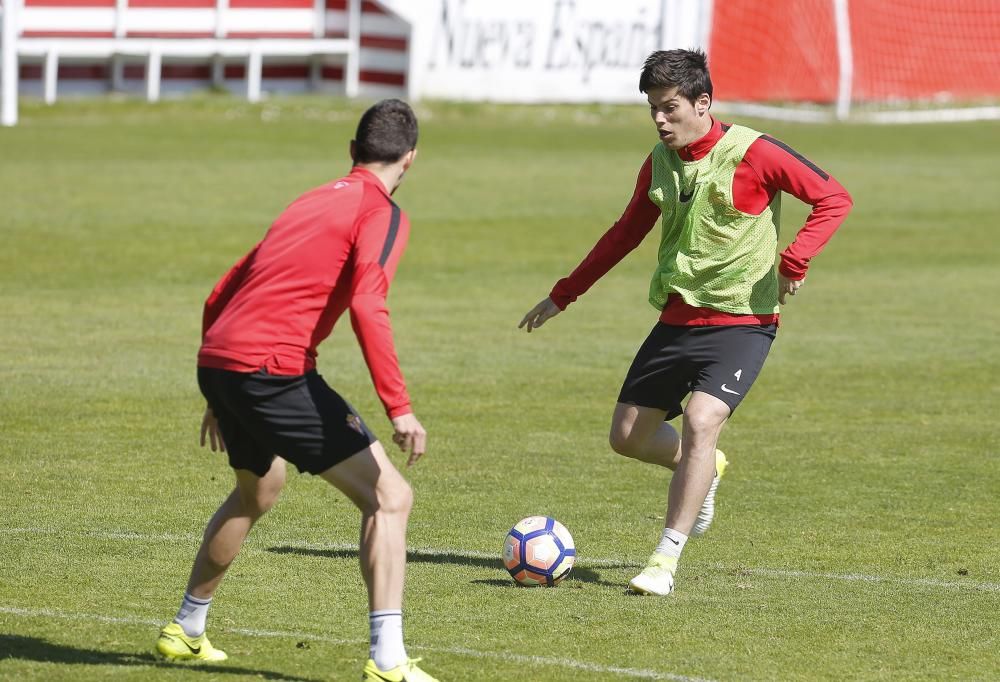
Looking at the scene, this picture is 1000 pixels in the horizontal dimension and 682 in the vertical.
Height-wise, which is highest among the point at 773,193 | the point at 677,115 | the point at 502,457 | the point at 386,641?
the point at 677,115

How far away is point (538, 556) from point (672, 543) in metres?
0.58

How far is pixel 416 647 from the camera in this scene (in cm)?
656

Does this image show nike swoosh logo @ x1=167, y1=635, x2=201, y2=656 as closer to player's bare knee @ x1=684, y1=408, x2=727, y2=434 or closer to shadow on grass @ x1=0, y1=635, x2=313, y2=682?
shadow on grass @ x1=0, y1=635, x2=313, y2=682

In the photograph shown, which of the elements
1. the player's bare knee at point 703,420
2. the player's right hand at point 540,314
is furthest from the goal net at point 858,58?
the player's bare knee at point 703,420

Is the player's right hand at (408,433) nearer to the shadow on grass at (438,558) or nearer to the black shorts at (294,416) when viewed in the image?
the black shorts at (294,416)

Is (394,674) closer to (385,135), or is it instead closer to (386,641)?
(386,641)

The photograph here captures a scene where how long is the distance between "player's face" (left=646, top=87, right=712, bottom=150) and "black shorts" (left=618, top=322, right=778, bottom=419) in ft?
2.84

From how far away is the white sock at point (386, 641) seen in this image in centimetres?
587

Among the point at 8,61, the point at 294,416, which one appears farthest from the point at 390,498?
the point at 8,61

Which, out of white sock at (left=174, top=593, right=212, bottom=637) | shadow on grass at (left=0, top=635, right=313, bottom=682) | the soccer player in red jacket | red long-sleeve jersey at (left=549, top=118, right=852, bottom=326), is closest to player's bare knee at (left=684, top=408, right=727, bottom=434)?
red long-sleeve jersey at (left=549, top=118, right=852, bottom=326)

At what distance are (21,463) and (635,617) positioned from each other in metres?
4.23

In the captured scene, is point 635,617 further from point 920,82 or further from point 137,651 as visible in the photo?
point 920,82

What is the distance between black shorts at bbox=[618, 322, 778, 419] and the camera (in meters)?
7.80

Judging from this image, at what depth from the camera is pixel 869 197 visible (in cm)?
2417
